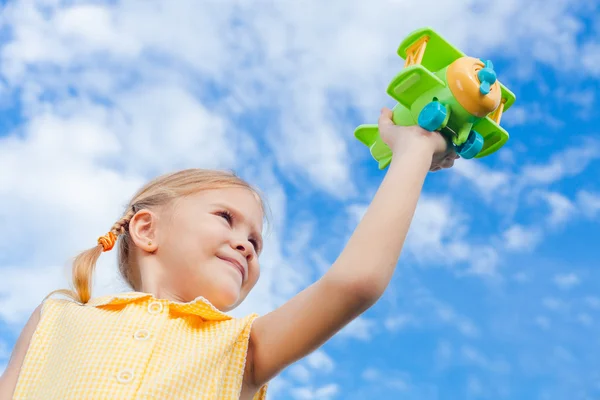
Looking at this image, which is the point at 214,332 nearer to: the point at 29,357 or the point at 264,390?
the point at 264,390

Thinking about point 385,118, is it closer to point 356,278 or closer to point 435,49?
point 435,49

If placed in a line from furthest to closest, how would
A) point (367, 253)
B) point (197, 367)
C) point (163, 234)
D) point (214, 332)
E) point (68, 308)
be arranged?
1. point (163, 234)
2. point (68, 308)
3. point (214, 332)
4. point (197, 367)
5. point (367, 253)

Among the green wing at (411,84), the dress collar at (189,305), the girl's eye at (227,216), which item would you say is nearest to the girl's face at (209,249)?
the girl's eye at (227,216)

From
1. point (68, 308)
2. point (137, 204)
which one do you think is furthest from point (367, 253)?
point (137, 204)

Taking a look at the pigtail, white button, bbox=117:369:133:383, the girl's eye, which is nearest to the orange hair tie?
the pigtail

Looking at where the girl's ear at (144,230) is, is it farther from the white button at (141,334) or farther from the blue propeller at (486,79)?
the blue propeller at (486,79)

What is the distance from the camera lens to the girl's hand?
2.36 m

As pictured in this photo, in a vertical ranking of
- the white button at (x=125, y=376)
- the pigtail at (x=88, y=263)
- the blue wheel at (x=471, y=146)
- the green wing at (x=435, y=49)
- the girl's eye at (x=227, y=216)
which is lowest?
the white button at (x=125, y=376)

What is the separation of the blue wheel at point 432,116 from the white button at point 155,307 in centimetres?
114

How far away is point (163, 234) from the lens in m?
2.87

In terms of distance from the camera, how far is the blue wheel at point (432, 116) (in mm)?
2377

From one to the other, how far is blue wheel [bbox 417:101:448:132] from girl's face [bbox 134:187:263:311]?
2.82 feet

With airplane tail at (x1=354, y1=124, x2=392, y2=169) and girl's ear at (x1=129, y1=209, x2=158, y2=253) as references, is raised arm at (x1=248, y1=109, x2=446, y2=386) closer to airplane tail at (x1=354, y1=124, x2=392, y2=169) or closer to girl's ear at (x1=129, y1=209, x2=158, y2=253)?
airplane tail at (x1=354, y1=124, x2=392, y2=169)

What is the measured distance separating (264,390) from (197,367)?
425mm
